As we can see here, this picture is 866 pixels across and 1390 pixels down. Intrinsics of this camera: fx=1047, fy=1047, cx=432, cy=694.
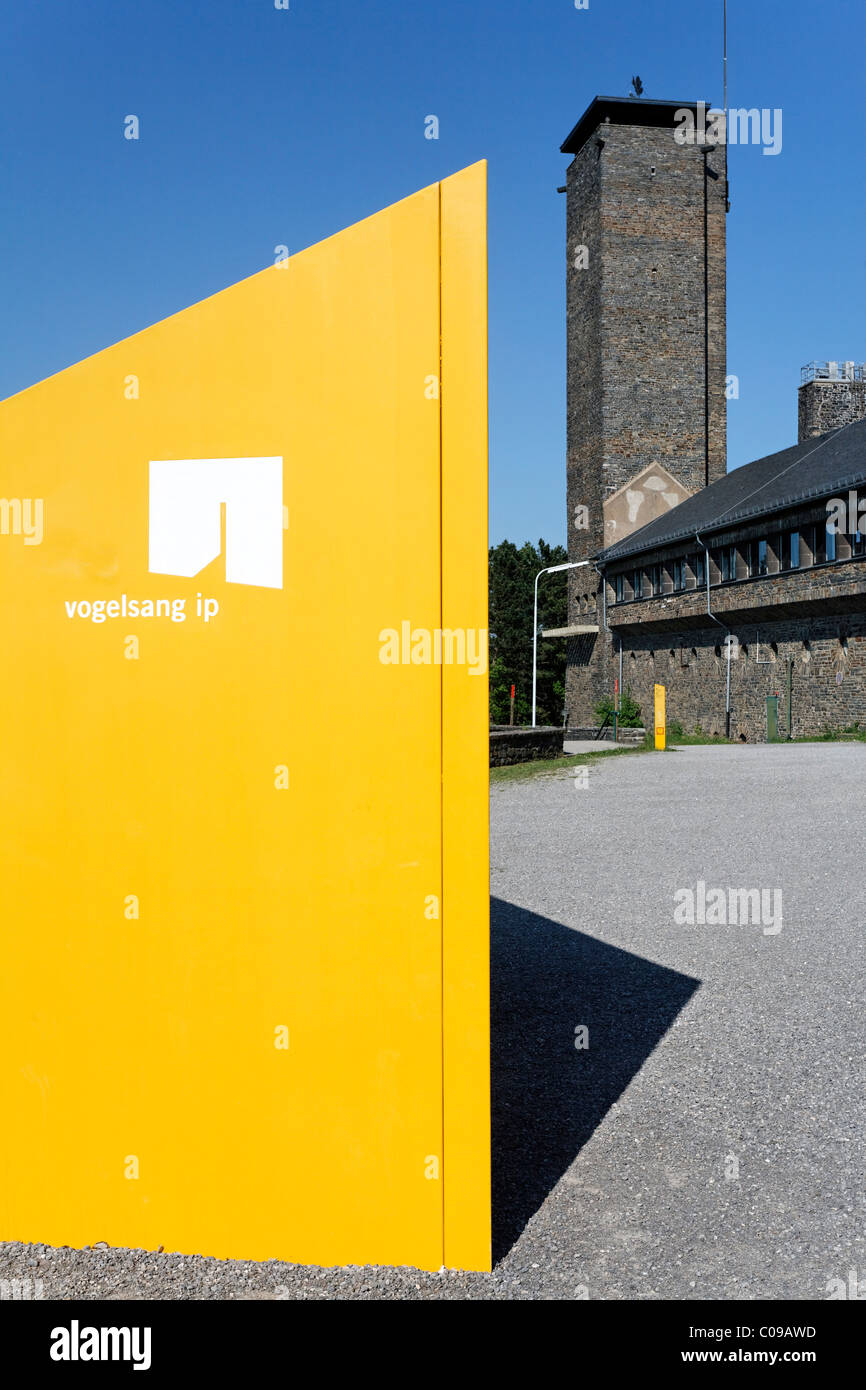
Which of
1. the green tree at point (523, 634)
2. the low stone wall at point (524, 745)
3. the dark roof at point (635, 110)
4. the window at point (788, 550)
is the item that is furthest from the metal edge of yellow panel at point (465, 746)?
the green tree at point (523, 634)

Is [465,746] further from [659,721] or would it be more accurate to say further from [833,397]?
[833,397]

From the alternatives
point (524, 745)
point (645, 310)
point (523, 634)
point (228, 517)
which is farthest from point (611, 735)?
point (523, 634)

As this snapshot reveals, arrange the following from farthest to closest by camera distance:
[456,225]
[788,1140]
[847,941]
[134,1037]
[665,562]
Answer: [665,562] → [847,941] → [788,1140] → [134,1037] → [456,225]

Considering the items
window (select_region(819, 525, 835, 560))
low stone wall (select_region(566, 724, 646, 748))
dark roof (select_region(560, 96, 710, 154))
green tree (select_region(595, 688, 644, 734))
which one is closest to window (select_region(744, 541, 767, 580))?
window (select_region(819, 525, 835, 560))

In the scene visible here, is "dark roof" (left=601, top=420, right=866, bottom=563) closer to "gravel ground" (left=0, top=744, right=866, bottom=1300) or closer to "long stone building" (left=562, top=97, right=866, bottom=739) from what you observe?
"long stone building" (left=562, top=97, right=866, bottom=739)

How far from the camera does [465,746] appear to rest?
3178 mm

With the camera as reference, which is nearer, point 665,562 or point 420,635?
point 420,635

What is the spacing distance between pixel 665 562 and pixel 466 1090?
132ft

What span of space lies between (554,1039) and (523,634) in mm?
75969

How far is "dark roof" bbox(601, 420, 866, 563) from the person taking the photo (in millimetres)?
31842


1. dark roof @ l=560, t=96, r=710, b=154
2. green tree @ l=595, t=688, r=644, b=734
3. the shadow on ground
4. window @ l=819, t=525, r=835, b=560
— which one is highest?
dark roof @ l=560, t=96, r=710, b=154

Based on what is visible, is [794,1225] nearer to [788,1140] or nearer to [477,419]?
[788,1140]
